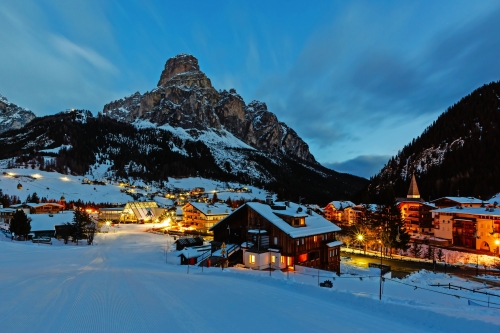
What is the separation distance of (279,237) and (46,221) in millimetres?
47442

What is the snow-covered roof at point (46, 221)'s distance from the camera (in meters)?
51.8

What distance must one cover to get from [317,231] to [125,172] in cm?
17210

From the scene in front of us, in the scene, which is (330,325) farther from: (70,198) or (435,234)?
(70,198)

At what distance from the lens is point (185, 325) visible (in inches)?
378

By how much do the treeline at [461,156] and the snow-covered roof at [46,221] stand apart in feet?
237

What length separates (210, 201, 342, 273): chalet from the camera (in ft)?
98.2

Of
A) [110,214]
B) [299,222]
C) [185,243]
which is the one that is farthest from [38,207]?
[299,222]

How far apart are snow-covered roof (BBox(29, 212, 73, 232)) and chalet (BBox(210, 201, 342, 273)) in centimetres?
3617

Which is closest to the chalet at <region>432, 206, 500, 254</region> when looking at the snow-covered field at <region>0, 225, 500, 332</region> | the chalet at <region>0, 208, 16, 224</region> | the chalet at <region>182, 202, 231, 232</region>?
the snow-covered field at <region>0, 225, 500, 332</region>

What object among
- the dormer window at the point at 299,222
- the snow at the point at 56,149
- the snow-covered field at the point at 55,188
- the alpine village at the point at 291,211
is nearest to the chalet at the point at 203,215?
the alpine village at the point at 291,211

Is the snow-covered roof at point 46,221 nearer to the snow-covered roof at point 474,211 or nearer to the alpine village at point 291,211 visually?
the alpine village at point 291,211

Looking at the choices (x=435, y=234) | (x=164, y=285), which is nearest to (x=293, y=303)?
(x=164, y=285)

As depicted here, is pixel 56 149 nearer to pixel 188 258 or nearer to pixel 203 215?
pixel 203 215

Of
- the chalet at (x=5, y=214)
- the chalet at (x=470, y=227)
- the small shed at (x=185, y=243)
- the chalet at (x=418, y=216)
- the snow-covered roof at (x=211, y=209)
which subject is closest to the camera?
the small shed at (x=185, y=243)
